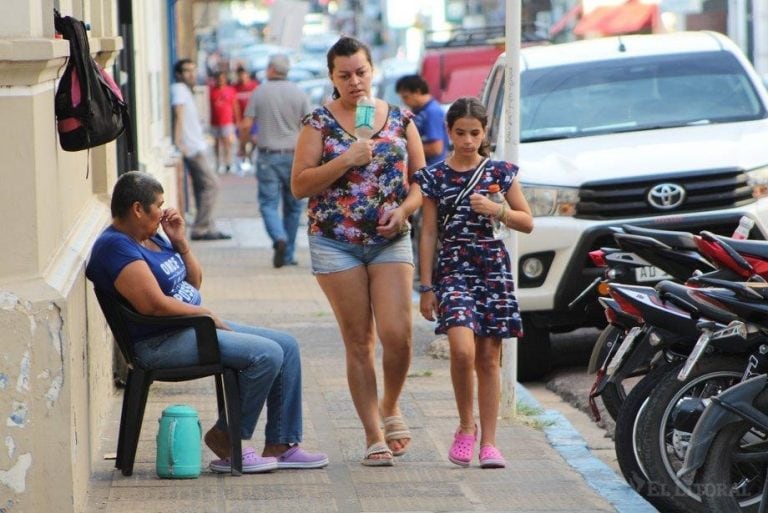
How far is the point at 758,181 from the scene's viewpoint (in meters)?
9.89

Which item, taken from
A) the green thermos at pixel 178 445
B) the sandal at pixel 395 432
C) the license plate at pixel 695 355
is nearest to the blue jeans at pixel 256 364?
the green thermos at pixel 178 445

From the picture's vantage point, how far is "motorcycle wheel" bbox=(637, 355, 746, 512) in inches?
248

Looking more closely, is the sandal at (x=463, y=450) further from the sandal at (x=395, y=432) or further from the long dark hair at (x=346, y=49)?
the long dark hair at (x=346, y=49)

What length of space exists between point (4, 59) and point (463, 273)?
2504 millimetres

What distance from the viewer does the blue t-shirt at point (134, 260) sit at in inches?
262

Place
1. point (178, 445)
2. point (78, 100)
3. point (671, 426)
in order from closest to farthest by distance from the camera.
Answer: point (78, 100)
point (671, 426)
point (178, 445)

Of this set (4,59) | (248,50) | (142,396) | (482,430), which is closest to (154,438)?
(142,396)

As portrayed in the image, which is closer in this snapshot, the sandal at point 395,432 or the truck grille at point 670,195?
the sandal at point 395,432

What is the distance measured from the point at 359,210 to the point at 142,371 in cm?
115

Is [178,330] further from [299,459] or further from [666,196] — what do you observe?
[666,196]

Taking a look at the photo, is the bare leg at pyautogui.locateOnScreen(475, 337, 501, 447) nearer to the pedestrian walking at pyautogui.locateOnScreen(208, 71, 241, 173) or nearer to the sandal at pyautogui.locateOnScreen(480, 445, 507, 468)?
the sandal at pyautogui.locateOnScreen(480, 445, 507, 468)

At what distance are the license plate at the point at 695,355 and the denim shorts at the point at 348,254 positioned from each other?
149 cm

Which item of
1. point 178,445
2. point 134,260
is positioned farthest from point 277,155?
point 134,260

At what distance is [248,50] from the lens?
65.2 meters
